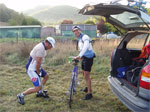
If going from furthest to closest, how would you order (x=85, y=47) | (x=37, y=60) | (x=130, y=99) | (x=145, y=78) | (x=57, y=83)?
(x=57, y=83), (x=85, y=47), (x=37, y=60), (x=130, y=99), (x=145, y=78)

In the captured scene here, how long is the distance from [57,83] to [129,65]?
2507 millimetres

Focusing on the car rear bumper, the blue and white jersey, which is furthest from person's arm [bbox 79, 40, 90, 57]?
the car rear bumper

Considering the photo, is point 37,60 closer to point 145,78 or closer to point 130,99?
point 130,99

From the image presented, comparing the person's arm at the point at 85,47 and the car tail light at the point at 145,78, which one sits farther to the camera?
the person's arm at the point at 85,47

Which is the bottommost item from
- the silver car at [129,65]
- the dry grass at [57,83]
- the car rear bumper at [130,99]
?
the dry grass at [57,83]

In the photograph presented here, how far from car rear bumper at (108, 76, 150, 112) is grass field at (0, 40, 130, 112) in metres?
0.65

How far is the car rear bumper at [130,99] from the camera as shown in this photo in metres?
2.46

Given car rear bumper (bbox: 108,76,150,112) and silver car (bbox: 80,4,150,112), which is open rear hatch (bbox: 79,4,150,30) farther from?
car rear bumper (bbox: 108,76,150,112)

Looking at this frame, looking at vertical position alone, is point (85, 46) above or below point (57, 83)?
above

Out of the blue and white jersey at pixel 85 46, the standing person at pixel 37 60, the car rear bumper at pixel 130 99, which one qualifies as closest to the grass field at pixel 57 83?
the standing person at pixel 37 60

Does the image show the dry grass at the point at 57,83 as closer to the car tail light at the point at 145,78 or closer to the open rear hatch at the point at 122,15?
the car tail light at the point at 145,78

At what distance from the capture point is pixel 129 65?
4168 mm

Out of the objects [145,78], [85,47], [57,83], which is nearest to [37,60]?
[85,47]

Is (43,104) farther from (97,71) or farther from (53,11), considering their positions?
(53,11)
